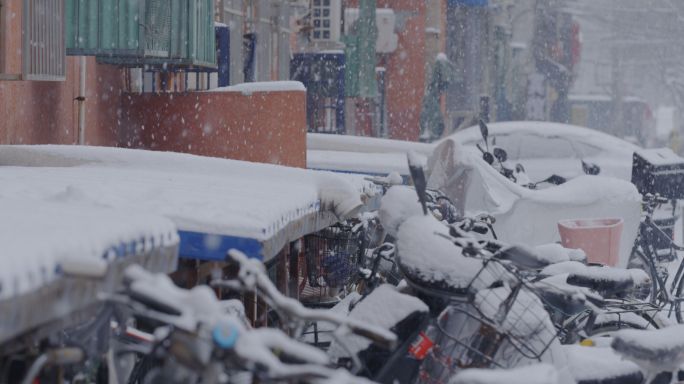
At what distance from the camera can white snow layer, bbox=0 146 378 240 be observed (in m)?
4.54

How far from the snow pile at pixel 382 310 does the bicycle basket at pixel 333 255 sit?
9.07ft

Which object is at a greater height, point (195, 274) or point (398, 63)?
point (398, 63)

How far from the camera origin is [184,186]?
554 cm

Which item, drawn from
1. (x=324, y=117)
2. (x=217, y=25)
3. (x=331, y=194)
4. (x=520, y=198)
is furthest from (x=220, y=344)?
(x=324, y=117)

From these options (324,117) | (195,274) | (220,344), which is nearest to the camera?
(220,344)

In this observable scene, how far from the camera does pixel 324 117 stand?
21906 mm

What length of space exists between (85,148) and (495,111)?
3584cm

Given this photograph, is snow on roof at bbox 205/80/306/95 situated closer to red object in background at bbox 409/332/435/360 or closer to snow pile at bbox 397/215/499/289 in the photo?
snow pile at bbox 397/215/499/289

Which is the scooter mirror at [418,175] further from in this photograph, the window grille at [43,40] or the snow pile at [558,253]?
the window grille at [43,40]

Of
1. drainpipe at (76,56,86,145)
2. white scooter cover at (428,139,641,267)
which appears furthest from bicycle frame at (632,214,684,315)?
drainpipe at (76,56,86,145)

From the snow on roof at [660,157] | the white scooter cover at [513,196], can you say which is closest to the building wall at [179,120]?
the white scooter cover at [513,196]

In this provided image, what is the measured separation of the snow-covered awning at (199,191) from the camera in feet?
14.6

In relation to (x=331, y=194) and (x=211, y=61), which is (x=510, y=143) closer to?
(x=211, y=61)

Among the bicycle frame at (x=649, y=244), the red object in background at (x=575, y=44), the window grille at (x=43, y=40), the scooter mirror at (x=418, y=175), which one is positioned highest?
the red object in background at (x=575, y=44)
